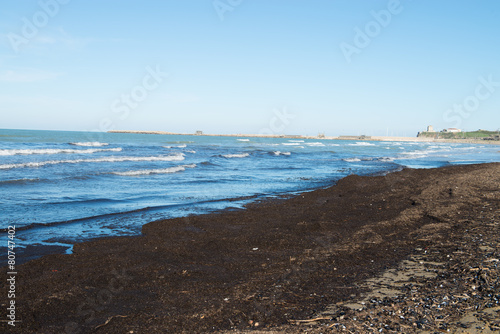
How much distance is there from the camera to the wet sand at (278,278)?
13.6ft

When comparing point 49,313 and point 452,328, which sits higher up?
Answer: point 452,328

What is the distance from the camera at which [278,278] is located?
5.59 metres

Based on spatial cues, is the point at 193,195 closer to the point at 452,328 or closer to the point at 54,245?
the point at 54,245

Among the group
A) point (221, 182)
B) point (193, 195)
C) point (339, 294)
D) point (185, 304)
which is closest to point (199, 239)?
point (185, 304)

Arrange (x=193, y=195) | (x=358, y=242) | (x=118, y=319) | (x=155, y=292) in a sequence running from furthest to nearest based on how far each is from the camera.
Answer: (x=193, y=195) → (x=358, y=242) → (x=155, y=292) → (x=118, y=319)

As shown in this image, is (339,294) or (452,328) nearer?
(452,328)

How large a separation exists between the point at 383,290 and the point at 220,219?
237 inches

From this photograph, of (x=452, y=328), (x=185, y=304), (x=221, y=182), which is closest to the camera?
(x=452, y=328)

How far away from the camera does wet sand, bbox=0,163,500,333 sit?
13.6ft

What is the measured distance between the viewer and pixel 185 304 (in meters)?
4.72

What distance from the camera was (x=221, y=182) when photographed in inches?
755

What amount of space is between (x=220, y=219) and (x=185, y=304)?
5.53 m

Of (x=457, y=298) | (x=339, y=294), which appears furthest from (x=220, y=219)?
(x=457, y=298)

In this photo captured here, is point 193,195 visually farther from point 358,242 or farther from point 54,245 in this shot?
point 358,242
